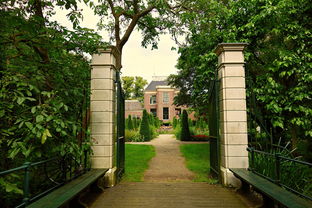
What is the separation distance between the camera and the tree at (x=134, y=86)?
4334 cm

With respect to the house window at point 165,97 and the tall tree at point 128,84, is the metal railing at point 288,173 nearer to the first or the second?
the house window at point 165,97

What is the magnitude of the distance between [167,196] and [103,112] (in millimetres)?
2236

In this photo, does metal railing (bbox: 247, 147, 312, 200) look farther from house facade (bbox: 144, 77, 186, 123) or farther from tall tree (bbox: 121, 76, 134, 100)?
tall tree (bbox: 121, 76, 134, 100)

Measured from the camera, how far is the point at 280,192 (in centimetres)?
271

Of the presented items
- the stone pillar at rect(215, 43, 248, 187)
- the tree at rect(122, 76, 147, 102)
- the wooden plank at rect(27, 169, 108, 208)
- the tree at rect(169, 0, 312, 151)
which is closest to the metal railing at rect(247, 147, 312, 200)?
the stone pillar at rect(215, 43, 248, 187)

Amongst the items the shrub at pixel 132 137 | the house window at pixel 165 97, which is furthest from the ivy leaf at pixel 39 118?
the house window at pixel 165 97

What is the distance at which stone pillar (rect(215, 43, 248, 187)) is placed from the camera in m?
4.31

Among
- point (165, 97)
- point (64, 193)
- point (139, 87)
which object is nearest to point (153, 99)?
point (165, 97)

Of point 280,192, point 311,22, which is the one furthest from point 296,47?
point 280,192

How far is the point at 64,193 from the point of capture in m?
2.71

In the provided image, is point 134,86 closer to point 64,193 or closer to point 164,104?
point 164,104

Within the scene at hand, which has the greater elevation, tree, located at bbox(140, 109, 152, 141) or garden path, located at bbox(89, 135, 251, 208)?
tree, located at bbox(140, 109, 152, 141)

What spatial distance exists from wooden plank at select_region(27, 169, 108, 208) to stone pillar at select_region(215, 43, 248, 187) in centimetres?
284

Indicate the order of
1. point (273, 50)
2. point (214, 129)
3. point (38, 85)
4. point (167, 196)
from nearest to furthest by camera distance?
point (38, 85)
point (167, 196)
point (214, 129)
point (273, 50)
